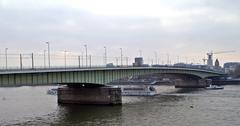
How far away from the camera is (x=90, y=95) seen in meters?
82.4

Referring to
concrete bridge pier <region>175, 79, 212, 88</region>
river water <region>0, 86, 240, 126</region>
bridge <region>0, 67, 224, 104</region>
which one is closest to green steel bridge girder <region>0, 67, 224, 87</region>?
bridge <region>0, 67, 224, 104</region>

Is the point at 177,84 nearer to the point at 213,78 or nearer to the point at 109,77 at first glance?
the point at 213,78

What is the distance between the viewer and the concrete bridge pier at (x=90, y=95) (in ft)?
261

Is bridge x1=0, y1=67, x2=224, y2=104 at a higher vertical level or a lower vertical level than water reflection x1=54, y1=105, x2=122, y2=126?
higher

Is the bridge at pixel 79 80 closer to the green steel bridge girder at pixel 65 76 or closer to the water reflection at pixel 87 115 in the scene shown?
the green steel bridge girder at pixel 65 76

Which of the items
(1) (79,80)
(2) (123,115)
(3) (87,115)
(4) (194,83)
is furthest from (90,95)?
(4) (194,83)

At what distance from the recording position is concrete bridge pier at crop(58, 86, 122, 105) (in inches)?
3134

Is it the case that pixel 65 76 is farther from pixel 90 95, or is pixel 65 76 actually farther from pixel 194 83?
pixel 194 83

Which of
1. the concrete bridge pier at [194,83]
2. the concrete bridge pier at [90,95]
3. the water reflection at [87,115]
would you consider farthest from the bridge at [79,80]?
the concrete bridge pier at [194,83]

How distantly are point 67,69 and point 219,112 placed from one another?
2584 centimetres

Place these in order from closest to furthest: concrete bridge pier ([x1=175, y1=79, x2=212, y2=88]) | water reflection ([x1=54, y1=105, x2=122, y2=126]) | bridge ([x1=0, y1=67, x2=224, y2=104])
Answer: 1. water reflection ([x1=54, y1=105, x2=122, y2=126])
2. bridge ([x1=0, y1=67, x2=224, y2=104])
3. concrete bridge pier ([x1=175, y1=79, x2=212, y2=88])

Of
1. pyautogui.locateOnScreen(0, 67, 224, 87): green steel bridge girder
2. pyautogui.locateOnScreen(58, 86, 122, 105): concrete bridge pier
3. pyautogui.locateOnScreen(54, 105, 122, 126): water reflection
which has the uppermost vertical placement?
pyautogui.locateOnScreen(0, 67, 224, 87): green steel bridge girder

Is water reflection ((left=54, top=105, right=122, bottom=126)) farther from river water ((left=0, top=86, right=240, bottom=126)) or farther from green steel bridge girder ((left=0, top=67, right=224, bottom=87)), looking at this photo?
green steel bridge girder ((left=0, top=67, right=224, bottom=87))

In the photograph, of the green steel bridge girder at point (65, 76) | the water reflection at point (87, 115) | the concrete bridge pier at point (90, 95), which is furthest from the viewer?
the concrete bridge pier at point (90, 95)
